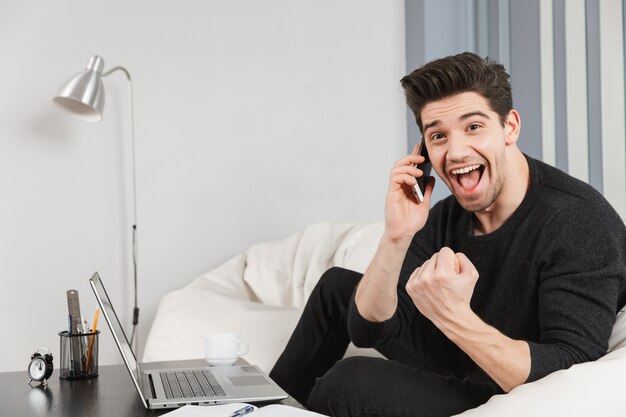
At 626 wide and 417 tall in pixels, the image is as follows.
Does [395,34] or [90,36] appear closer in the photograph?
[90,36]

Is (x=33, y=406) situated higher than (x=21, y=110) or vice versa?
(x=21, y=110)

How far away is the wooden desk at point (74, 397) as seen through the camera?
Answer: 1.38 meters

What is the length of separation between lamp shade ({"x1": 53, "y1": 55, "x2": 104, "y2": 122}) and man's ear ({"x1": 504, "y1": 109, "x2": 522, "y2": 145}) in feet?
5.61

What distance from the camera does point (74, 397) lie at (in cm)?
153

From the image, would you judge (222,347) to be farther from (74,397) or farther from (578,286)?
(578,286)

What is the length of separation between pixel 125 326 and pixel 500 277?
2.03 m

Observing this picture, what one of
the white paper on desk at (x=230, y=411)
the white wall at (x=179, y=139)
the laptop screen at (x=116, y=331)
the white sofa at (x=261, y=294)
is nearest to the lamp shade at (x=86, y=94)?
the white wall at (x=179, y=139)

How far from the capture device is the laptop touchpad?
155 cm

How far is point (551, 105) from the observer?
2816mm

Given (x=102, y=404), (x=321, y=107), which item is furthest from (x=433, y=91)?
(x=321, y=107)

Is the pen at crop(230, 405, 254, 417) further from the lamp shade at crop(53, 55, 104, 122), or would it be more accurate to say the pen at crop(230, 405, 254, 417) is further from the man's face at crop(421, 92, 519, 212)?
the lamp shade at crop(53, 55, 104, 122)

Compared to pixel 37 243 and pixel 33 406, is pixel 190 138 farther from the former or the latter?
pixel 33 406

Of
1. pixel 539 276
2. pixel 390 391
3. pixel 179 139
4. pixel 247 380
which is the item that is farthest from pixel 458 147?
pixel 179 139

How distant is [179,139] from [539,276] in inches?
80.9
